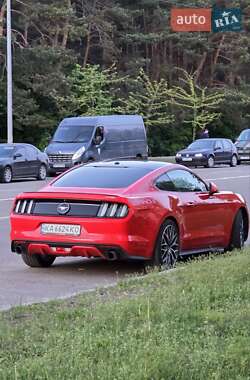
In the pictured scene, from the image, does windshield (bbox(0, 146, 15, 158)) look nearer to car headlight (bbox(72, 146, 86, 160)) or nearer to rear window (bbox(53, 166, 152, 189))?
car headlight (bbox(72, 146, 86, 160))

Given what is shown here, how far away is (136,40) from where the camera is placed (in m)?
60.9

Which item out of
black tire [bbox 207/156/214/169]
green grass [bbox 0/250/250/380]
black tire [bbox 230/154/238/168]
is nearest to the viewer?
green grass [bbox 0/250/250/380]

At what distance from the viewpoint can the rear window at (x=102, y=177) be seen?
35.5 feet

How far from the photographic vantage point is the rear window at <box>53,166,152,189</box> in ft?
35.5

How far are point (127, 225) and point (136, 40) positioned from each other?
170 ft

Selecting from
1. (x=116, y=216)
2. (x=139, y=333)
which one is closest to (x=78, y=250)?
(x=116, y=216)

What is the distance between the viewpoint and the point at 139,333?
237 inches

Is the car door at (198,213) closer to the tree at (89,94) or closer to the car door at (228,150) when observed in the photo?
the car door at (228,150)

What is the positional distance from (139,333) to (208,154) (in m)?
37.5

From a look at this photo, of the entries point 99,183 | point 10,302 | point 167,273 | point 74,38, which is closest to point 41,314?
point 10,302

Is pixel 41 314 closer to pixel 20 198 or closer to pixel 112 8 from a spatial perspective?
pixel 20 198

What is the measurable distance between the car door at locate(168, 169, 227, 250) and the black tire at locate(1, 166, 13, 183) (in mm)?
19121

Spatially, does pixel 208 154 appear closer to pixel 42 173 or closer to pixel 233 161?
pixel 233 161

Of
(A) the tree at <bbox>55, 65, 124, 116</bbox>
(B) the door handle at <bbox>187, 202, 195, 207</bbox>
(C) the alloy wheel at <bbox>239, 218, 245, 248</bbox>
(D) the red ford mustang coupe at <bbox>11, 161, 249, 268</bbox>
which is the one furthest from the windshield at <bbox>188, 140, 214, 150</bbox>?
(B) the door handle at <bbox>187, 202, 195, 207</bbox>
